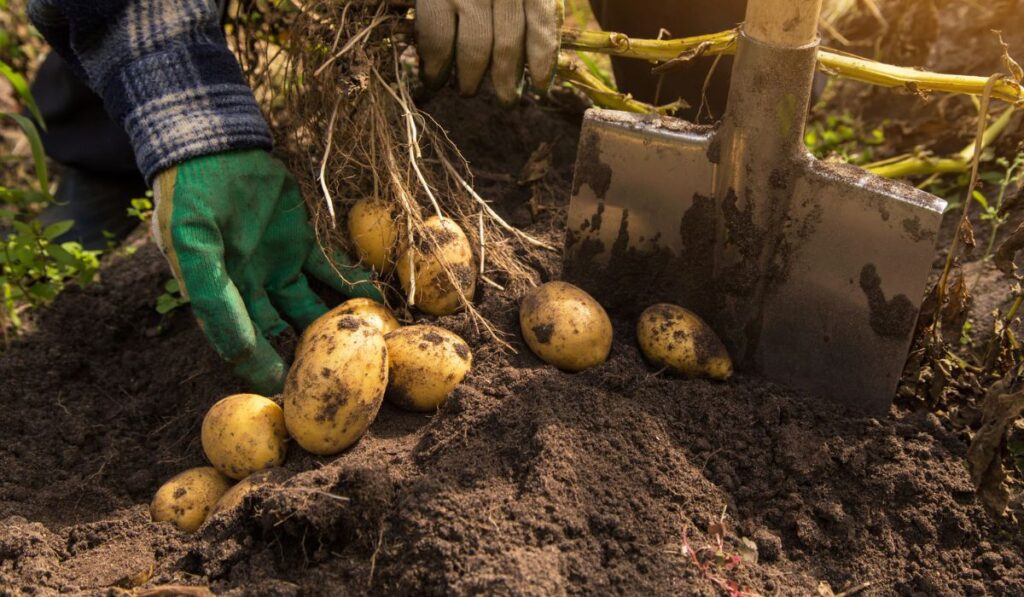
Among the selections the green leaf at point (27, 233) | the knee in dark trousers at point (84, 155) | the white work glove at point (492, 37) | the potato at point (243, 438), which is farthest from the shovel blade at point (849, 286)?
the knee in dark trousers at point (84, 155)

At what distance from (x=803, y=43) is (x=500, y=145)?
1.21 metres

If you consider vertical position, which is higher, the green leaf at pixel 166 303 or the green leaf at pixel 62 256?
the green leaf at pixel 62 256

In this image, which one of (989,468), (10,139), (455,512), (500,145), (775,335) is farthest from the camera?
(10,139)

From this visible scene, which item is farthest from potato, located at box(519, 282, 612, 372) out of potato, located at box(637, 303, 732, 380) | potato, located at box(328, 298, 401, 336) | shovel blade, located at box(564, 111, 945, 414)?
potato, located at box(328, 298, 401, 336)

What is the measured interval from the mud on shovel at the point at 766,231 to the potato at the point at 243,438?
873 millimetres

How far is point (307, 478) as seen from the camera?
1.75 m

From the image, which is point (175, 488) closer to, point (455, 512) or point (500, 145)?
point (455, 512)

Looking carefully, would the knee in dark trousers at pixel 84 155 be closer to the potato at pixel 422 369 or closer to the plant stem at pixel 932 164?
the potato at pixel 422 369

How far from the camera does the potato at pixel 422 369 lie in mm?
1957

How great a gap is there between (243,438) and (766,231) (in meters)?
1.28

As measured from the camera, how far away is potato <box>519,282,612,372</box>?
2.02m

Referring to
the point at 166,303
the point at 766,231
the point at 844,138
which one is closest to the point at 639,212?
the point at 766,231

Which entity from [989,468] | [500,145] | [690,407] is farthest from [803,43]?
[500,145]

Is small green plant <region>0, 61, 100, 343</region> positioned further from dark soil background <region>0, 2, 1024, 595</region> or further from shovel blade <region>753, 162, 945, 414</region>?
shovel blade <region>753, 162, 945, 414</region>
